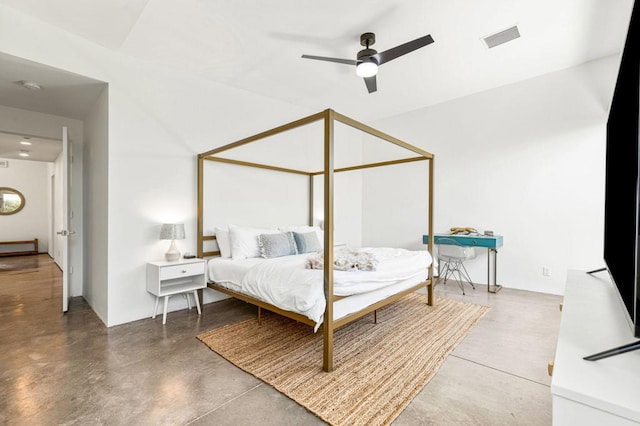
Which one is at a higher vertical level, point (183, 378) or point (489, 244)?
point (489, 244)

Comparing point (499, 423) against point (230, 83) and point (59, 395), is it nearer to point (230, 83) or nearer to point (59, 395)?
point (59, 395)

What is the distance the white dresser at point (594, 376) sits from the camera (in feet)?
2.29

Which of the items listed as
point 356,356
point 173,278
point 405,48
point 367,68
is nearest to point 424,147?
point 367,68

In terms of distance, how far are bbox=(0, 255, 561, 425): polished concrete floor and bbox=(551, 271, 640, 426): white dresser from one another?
87 cm

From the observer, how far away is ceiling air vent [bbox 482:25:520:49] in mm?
3030

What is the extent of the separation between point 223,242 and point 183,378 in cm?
185

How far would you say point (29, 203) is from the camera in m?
Result: 8.19

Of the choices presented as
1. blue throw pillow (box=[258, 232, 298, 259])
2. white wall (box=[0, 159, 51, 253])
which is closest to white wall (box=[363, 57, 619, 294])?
blue throw pillow (box=[258, 232, 298, 259])

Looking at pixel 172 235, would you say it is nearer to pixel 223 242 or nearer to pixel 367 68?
pixel 223 242

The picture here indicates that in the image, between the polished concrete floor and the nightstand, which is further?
the nightstand

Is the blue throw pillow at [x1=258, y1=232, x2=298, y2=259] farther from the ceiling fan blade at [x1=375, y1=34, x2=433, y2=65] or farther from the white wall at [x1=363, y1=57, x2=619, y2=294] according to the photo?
the white wall at [x1=363, y1=57, x2=619, y2=294]

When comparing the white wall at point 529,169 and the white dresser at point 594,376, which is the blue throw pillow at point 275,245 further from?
the white dresser at point 594,376

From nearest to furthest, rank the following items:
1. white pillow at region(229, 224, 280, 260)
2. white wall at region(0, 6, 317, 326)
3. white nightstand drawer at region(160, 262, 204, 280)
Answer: white wall at region(0, 6, 317, 326) < white nightstand drawer at region(160, 262, 204, 280) < white pillow at region(229, 224, 280, 260)

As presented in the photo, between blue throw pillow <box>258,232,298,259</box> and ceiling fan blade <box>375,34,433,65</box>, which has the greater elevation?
ceiling fan blade <box>375,34,433,65</box>
